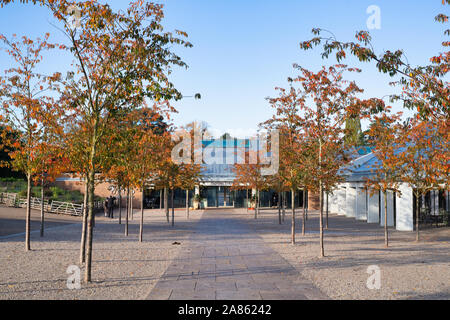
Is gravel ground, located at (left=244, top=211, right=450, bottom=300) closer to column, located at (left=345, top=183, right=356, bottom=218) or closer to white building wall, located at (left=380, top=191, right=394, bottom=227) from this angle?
white building wall, located at (left=380, top=191, right=394, bottom=227)

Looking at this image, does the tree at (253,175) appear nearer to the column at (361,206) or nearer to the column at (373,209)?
the column at (361,206)

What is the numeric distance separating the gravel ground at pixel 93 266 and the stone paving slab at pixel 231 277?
476 mm

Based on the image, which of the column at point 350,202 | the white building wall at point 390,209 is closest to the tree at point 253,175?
the column at point 350,202

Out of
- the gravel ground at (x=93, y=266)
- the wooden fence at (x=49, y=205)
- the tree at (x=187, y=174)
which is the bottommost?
the gravel ground at (x=93, y=266)

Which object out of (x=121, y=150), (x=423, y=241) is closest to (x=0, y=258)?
(x=121, y=150)

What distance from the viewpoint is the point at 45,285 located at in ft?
28.5

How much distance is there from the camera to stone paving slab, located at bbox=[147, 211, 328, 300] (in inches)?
311

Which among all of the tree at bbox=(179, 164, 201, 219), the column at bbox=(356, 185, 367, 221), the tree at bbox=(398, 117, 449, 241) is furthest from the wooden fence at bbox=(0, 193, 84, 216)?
the tree at bbox=(398, 117, 449, 241)

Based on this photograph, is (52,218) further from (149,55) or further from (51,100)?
(149,55)

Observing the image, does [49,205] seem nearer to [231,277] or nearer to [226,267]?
[226,267]

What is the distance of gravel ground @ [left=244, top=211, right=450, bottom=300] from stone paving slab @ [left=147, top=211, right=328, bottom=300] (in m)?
0.50

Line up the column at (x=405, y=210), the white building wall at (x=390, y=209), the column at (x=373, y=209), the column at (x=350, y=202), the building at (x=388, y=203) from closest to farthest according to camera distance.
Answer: the column at (x=405, y=210) → the building at (x=388, y=203) → the white building wall at (x=390, y=209) → the column at (x=373, y=209) → the column at (x=350, y=202)

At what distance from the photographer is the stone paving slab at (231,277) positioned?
25.9ft
